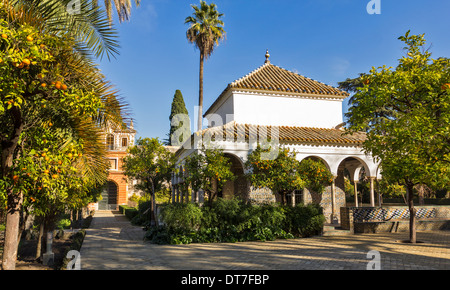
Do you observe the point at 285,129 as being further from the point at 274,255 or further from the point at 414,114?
the point at 274,255

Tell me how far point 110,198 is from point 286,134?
34.5 meters

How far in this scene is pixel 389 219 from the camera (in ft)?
50.7

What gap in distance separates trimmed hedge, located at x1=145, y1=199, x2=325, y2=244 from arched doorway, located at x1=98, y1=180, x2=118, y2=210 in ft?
109

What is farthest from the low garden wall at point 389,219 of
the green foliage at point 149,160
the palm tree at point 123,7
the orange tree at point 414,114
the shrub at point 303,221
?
the palm tree at point 123,7

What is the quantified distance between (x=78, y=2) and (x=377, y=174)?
15464 mm

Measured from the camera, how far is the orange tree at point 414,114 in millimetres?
8586

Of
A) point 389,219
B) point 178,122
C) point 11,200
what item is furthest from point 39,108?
point 178,122

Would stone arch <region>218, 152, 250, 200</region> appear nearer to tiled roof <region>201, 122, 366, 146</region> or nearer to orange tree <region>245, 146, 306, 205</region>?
tiled roof <region>201, 122, 366, 146</region>

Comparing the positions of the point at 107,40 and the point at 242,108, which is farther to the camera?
the point at 242,108

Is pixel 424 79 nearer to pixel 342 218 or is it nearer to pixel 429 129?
pixel 429 129

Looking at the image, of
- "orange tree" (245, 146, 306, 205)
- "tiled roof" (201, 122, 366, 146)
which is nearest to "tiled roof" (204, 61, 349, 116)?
"tiled roof" (201, 122, 366, 146)

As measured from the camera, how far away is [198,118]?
28797 millimetres

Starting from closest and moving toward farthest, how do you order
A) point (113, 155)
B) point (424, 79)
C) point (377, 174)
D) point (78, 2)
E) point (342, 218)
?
point (78, 2) < point (424, 79) < point (342, 218) < point (377, 174) < point (113, 155)
